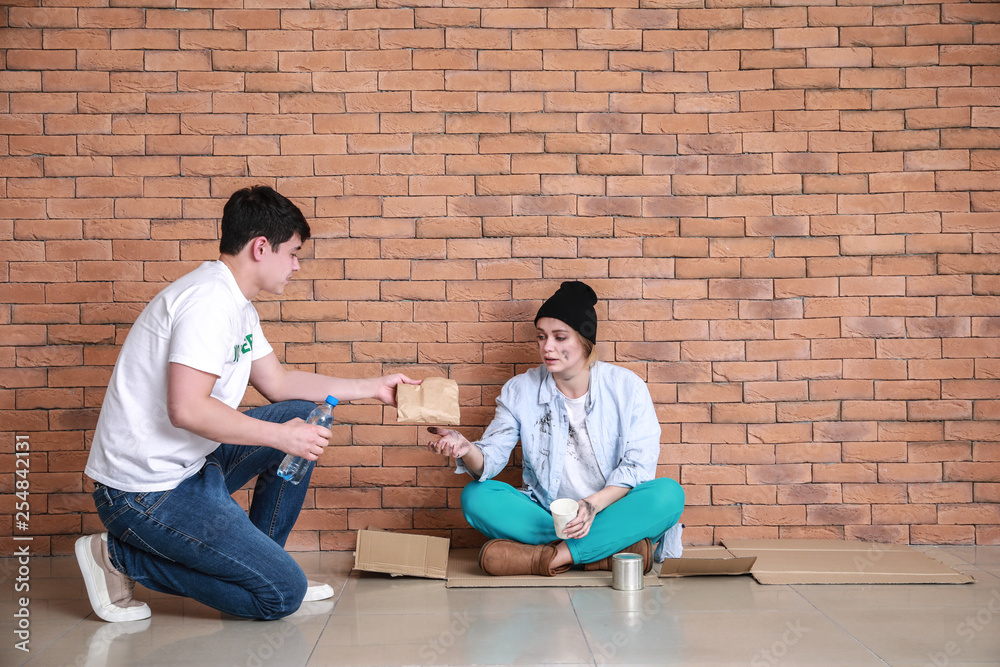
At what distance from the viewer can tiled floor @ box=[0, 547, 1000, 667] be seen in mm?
2082

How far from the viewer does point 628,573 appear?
2.73 meters

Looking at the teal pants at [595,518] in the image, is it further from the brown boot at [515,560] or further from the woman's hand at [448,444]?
the woman's hand at [448,444]

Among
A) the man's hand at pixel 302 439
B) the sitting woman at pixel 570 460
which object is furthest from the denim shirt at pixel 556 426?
the man's hand at pixel 302 439

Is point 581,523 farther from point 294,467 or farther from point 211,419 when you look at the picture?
point 211,419

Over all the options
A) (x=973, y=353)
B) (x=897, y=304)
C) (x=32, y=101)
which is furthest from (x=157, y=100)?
(x=973, y=353)

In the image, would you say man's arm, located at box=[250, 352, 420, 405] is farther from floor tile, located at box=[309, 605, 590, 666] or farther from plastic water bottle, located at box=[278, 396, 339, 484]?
floor tile, located at box=[309, 605, 590, 666]

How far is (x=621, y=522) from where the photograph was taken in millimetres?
2906

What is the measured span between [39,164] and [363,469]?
6.41 feet

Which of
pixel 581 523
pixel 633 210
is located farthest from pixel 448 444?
pixel 633 210

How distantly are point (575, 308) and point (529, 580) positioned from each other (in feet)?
3.44

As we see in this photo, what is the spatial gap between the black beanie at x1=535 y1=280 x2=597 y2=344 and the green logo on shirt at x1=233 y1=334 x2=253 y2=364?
1.11 meters

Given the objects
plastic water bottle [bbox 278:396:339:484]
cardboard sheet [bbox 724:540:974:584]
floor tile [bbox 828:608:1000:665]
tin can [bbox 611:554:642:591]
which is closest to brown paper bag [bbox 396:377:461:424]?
plastic water bottle [bbox 278:396:339:484]

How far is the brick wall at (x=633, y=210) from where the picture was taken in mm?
3389

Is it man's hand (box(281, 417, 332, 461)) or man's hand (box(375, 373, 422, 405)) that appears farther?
man's hand (box(375, 373, 422, 405))
